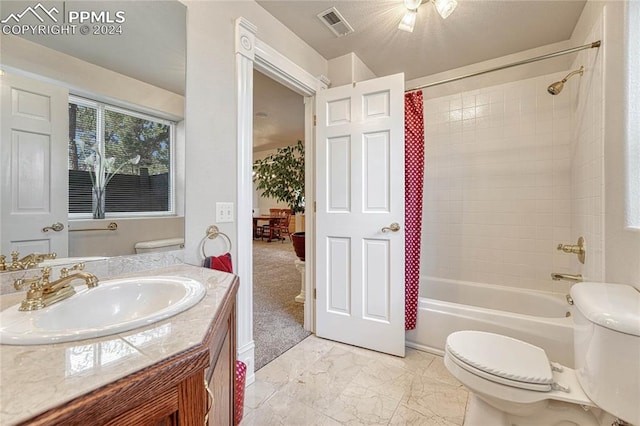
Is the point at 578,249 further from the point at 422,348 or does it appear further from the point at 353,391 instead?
the point at 353,391

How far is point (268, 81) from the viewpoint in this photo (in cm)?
314

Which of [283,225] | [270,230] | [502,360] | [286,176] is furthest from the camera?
[283,225]

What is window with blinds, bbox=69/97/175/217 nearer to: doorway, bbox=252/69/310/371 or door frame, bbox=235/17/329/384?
door frame, bbox=235/17/329/384

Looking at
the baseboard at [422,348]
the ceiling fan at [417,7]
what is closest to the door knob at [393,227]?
the baseboard at [422,348]

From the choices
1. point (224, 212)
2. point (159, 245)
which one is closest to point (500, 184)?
point (224, 212)

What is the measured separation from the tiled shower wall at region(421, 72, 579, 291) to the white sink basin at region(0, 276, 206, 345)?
2.40 metres

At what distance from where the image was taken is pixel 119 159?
Answer: 111 centimetres

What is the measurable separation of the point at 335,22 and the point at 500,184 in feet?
6.25

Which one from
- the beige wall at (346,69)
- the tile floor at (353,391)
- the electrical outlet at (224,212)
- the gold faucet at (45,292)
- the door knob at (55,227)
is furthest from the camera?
the beige wall at (346,69)

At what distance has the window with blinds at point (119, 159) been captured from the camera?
0.99 metres

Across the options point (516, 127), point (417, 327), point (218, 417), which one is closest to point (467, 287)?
point (417, 327)

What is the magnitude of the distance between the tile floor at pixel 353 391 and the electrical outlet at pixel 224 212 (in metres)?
1.00

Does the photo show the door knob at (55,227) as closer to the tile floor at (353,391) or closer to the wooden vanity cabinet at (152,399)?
the wooden vanity cabinet at (152,399)

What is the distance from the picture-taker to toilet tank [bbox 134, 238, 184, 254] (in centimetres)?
119
